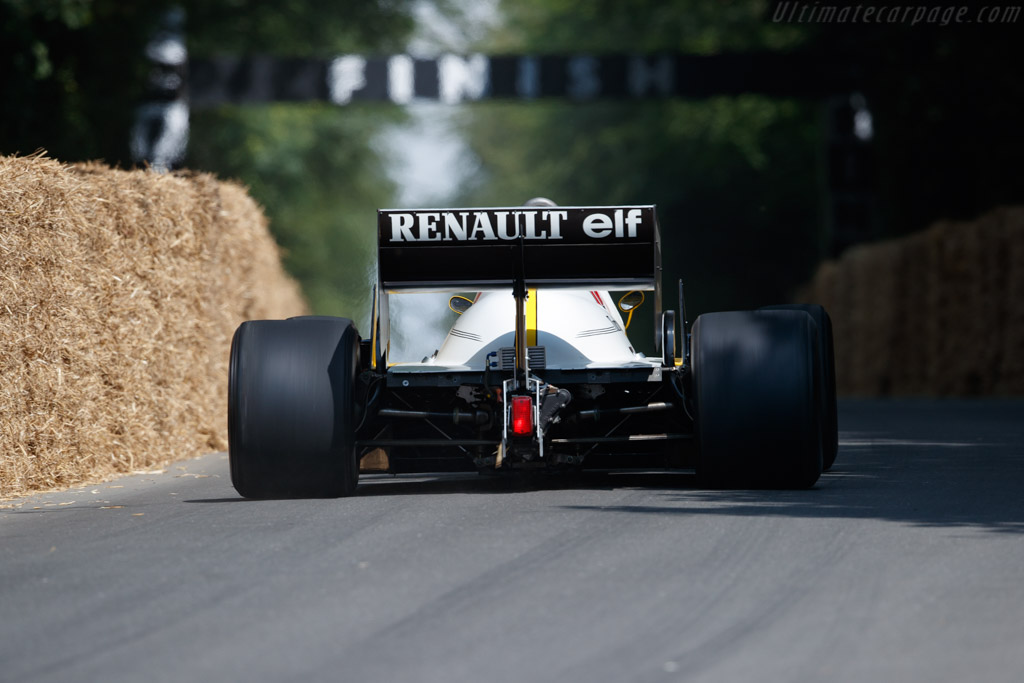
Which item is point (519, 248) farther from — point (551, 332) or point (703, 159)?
point (703, 159)

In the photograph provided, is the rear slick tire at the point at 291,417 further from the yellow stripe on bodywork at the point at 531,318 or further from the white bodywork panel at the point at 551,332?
the yellow stripe on bodywork at the point at 531,318

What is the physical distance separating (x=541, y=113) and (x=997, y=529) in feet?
162

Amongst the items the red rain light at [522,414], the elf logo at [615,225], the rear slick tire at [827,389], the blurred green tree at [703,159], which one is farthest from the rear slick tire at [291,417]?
the blurred green tree at [703,159]

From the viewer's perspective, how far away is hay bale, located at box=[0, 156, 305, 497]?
1173cm

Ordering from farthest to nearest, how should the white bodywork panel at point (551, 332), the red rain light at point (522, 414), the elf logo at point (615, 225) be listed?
the white bodywork panel at point (551, 332) → the elf logo at point (615, 225) → the red rain light at point (522, 414)

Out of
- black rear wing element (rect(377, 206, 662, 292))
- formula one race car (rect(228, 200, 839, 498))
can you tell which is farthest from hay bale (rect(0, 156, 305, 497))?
black rear wing element (rect(377, 206, 662, 292))

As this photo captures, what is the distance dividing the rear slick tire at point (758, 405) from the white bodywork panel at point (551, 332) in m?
0.95

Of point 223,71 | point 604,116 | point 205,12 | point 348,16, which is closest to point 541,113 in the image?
point 604,116

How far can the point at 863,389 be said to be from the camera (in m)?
33.5

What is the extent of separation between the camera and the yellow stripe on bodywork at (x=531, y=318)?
451 inches

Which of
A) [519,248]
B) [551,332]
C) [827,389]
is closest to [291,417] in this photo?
[519,248]

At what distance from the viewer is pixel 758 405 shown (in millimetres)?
10219

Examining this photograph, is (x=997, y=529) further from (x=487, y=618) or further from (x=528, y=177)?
(x=528, y=177)

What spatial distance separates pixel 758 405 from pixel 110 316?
233 inches
